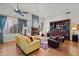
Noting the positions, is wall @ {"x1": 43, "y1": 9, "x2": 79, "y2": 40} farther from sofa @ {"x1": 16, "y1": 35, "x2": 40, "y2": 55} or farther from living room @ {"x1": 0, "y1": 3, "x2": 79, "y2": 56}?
sofa @ {"x1": 16, "y1": 35, "x2": 40, "y2": 55}

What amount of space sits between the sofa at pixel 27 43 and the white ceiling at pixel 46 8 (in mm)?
680

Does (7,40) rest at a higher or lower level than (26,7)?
lower

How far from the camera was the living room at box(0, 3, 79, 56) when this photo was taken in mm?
2598

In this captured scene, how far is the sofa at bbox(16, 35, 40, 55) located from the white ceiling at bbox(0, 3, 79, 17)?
2.23ft

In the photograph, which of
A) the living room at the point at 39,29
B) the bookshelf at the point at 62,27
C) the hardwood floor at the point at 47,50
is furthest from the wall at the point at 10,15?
the bookshelf at the point at 62,27

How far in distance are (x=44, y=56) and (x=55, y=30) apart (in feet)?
2.38

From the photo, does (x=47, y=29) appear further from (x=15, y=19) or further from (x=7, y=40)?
(x=7, y=40)

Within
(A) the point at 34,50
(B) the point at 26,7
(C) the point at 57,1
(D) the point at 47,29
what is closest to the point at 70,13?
(C) the point at 57,1

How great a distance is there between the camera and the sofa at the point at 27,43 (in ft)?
8.54

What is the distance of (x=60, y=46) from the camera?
8.83 feet

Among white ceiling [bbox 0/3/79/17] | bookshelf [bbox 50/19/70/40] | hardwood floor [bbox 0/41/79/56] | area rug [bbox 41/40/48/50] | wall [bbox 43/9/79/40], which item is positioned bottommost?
hardwood floor [bbox 0/41/79/56]

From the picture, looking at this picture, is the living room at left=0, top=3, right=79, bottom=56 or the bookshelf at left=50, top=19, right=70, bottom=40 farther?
the bookshelf at left=50, top=19, right=70, bottom=40

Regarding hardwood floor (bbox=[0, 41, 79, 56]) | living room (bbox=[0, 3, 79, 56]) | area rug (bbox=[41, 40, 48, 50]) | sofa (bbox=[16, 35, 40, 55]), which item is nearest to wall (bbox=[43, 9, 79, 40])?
living room (bbox=[0, 3, 79, 56])

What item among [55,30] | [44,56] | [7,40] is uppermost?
[55,30]
